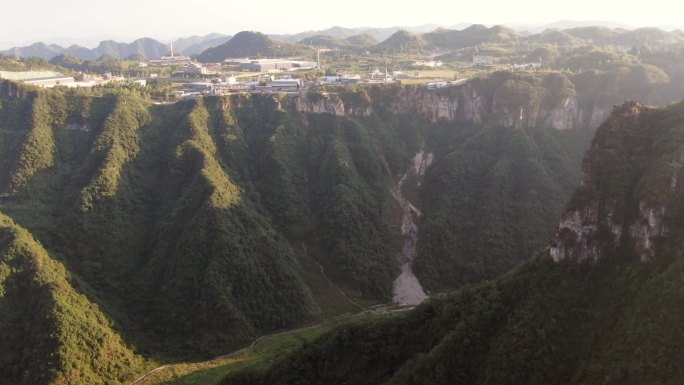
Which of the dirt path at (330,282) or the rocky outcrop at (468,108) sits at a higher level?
the rocky outcrop at (468,108)

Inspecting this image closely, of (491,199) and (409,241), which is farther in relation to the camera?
(409,241)

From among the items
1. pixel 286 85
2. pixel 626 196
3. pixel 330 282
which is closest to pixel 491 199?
pixel 330 282

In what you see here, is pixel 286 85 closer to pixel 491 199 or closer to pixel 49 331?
pixel 491 199

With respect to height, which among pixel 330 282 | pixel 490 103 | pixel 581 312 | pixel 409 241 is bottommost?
pixel 330 282

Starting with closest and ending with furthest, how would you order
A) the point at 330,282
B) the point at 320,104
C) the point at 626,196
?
the point at 626,196 → the point at 330,282 → the point at 320,104

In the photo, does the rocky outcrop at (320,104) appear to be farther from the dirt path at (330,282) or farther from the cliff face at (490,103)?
the dirt path at (330,282)

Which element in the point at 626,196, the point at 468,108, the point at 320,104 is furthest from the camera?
the point at 320,104

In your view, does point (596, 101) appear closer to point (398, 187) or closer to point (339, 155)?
point (398, 187)

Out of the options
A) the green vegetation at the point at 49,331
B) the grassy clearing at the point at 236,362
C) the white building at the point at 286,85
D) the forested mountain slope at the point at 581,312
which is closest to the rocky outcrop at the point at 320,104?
the white building at the point at 286,85

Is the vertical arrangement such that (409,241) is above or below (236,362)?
above
